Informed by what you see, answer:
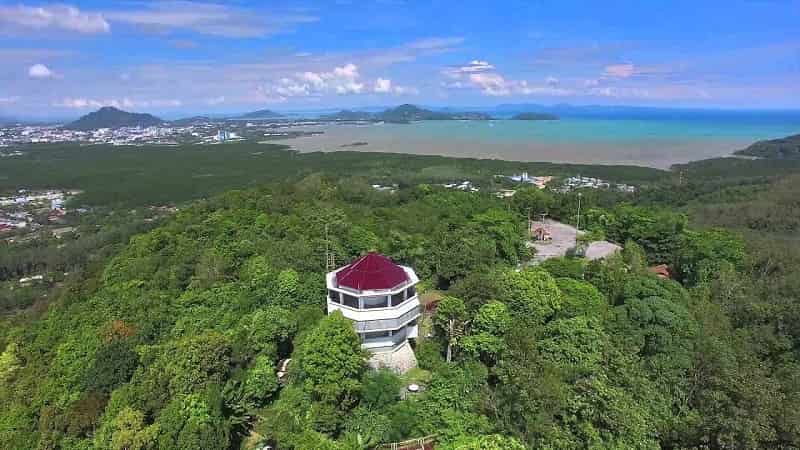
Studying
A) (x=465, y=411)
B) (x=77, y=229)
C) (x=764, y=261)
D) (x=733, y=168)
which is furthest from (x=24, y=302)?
(x=733, y=168)

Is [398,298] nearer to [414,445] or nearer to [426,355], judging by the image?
[426,355]

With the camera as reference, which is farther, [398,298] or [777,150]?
[777,150]

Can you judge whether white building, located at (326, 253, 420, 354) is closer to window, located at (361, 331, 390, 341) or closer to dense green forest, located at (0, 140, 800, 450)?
window, located at (361, 331, 390, 341)

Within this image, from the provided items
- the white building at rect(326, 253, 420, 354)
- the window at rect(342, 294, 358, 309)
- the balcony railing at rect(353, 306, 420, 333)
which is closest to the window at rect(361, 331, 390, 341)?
the white building at rect(326, 253, 420, 354)

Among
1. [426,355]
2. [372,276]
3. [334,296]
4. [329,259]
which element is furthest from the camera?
[329,259]

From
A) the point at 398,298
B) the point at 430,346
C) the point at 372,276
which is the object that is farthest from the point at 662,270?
the point at 372,276

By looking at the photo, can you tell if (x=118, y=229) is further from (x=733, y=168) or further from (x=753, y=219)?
(x=733, y=168)
